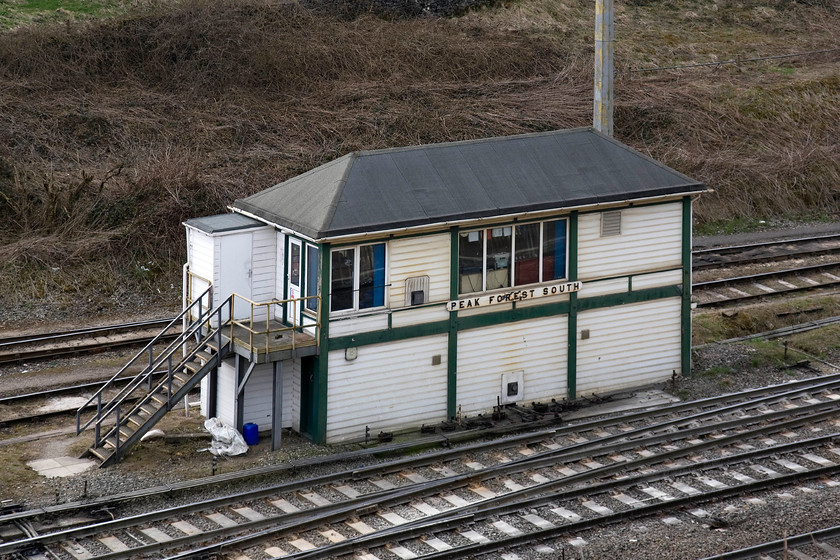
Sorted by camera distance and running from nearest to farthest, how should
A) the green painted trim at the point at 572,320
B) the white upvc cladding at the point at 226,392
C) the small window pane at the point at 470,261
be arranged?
the white upvc cladding at the point at 226,392 < the small window pane at the point at 470,261 < the green painted trim at the point at 572,320

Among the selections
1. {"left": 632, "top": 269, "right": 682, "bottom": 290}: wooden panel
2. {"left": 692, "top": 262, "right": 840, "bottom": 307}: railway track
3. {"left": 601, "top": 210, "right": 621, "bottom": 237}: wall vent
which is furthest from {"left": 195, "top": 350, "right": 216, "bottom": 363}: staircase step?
{"left": 692, "top": 262, "right": 840, "bottom": 307}: railway track

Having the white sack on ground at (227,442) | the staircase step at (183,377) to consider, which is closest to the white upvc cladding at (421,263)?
the white sack on ground at (227,442)

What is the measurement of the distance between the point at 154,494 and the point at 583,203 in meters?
8.38

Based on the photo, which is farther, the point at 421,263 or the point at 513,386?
the point at 513,386

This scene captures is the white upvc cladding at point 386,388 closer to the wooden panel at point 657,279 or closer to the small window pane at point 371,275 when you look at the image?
the small window pane at point 371,275

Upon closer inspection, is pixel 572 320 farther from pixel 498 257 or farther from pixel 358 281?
pixel 358 281

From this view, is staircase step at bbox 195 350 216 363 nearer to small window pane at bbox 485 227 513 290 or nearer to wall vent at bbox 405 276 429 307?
wall vent at bbox 405 276 429 307

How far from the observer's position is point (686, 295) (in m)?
22.5

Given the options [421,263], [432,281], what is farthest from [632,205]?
[421,263]

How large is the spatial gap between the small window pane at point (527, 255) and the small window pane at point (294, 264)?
3648mm

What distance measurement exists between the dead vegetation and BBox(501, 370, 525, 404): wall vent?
33.3 feet

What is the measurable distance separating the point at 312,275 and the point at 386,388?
2210 mm

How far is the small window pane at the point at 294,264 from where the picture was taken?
19531 millimetres

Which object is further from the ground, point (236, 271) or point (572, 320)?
point (236, 271)
